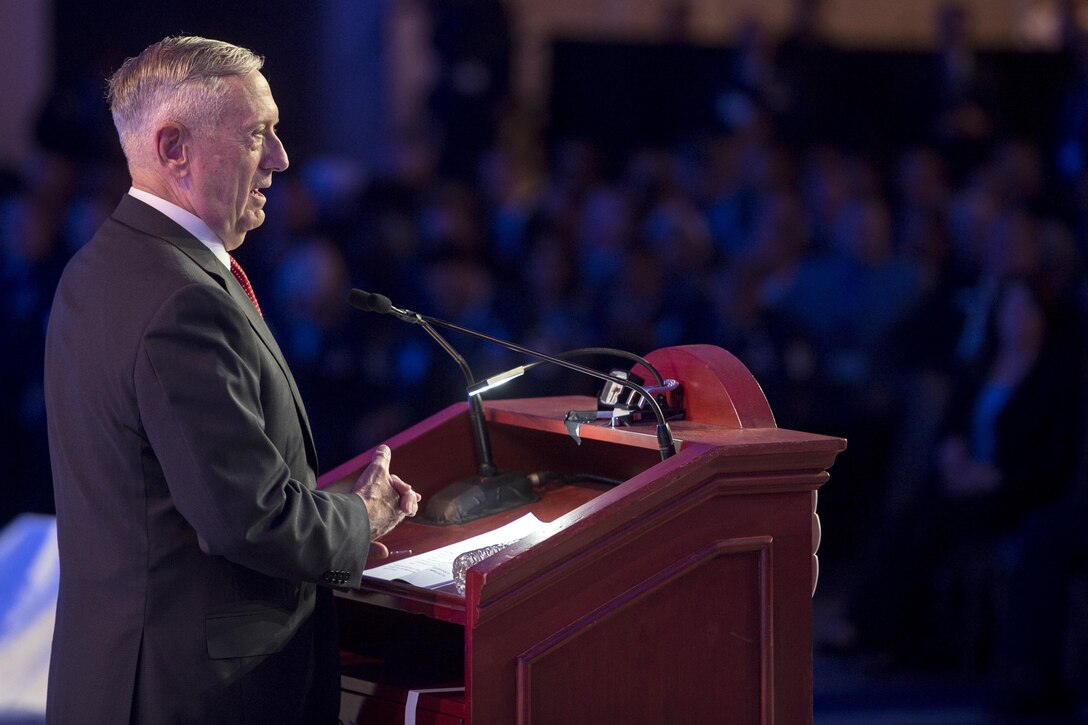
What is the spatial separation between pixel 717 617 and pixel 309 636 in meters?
0.55

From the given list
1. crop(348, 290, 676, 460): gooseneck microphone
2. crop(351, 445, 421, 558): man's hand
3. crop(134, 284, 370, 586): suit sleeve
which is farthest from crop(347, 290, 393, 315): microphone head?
crop(134, 284, 370, 586): suit sleeve

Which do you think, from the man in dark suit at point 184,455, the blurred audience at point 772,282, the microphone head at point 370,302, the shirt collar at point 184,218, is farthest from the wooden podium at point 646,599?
the blurred audience at point 772,282

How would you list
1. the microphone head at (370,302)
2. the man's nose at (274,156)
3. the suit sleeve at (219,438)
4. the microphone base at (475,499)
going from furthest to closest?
the microphone base at (475,499)
the microphone head at (370,302)
the man's nose at (274,156)
the suit sleeve at (219,438)

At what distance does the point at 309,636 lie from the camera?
68.0 inches

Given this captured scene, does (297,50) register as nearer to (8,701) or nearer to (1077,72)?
(1077,72)

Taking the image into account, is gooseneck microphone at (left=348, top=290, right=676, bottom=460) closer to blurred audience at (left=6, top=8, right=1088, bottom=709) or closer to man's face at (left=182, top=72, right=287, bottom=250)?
man's face at (left=182, top=72, right=287, bottom=250)

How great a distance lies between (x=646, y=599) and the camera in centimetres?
174

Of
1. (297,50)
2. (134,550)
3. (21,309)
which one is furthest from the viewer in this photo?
(297,50)

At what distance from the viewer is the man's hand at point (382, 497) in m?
1.78

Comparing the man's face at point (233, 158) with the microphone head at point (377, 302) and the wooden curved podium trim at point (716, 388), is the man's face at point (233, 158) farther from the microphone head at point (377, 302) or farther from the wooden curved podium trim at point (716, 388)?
the wooden curved podium trim at point (716, 388)

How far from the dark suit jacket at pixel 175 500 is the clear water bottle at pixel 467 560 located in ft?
0.40

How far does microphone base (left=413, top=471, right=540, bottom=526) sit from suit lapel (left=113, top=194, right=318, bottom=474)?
1.52 feet

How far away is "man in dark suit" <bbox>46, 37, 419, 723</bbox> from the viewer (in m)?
1.53

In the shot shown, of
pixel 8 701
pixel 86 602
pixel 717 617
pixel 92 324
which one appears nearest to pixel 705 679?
pixel 717 617
